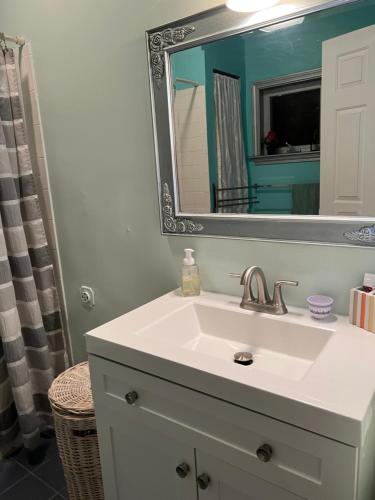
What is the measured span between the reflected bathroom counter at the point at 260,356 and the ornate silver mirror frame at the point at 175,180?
9.4 inches

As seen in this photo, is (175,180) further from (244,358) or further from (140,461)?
(140,461)

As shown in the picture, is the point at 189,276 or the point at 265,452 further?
the point at 189,276

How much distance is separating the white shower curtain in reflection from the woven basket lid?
0.86 meters

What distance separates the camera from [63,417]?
4.62 feet

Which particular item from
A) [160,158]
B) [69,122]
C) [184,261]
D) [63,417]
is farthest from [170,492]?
[69,122]

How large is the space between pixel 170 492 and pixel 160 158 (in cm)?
105

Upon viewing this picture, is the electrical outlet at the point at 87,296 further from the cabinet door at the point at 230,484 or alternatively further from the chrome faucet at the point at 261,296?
the cabinet door at the point at 230,484

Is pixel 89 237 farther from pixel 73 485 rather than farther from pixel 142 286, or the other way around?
pixel 73 485

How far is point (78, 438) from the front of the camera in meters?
1.42

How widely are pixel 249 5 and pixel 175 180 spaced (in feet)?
1.89

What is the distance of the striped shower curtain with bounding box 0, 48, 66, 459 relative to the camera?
1.65 meters

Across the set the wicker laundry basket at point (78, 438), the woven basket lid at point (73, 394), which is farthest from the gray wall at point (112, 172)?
the wicker laundry basket at point (78, 438)

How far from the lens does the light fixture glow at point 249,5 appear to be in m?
1.11

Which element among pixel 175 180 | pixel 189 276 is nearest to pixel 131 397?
pixel 189 276
